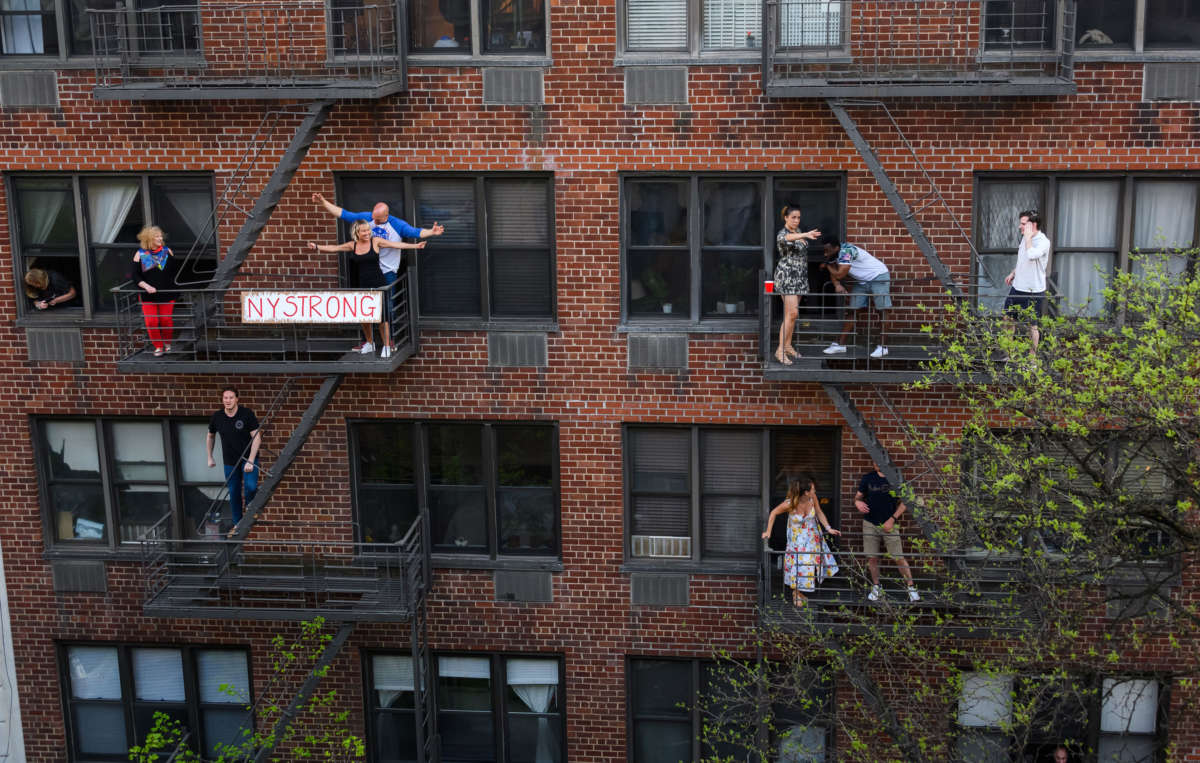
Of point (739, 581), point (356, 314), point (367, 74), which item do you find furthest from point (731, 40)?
point (739, 581)

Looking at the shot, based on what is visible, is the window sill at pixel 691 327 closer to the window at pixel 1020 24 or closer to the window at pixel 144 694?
the window at pixel 1020 24

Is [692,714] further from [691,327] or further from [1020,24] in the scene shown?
[1020,24]

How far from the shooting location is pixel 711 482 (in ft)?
53.1

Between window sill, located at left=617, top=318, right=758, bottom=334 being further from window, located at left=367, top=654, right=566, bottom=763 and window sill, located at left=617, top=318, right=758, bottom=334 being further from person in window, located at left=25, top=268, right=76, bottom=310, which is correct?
person in window, located at left=25, top=268, right=76, bottom=310

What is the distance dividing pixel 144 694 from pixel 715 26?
10.8 metres

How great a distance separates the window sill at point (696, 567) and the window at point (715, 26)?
19.2 ft

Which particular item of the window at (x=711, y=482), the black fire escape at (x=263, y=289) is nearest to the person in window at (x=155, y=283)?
the black fire escape at (x=263, y=289)

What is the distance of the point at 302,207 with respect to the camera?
620 inches

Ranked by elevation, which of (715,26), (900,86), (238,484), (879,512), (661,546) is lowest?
(661,546)

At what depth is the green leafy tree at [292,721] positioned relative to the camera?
16.6 metres

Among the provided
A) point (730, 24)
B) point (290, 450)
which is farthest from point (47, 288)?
point (730, 24)

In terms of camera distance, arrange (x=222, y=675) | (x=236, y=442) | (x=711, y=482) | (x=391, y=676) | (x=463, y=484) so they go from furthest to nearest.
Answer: (x=222, y=675) < (x=391, y=676) < (x=463, y=484) < (x=711, y=482) < (x=236, y=442)

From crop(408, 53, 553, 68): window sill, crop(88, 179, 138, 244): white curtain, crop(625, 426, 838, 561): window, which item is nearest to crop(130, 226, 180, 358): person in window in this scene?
crop(88, 179, 138, 244): white curtain

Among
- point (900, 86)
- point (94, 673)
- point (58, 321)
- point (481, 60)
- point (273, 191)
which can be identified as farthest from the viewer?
point (94, 673)
